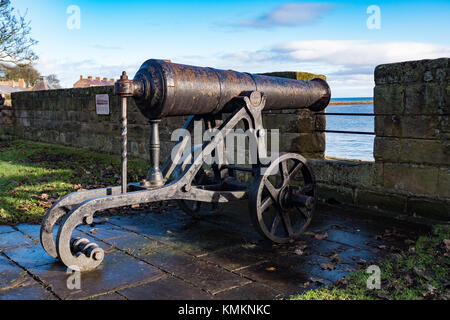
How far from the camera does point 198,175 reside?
5.23 meters

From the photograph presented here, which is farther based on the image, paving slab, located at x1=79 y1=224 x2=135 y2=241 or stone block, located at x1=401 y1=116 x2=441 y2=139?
stone block, located at x1=401 y1=116 x2=441 y2=139

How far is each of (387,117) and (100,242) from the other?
12.1ft

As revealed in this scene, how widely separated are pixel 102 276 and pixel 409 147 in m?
3.83

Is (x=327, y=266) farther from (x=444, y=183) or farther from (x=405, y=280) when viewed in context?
(x=444, y=183)

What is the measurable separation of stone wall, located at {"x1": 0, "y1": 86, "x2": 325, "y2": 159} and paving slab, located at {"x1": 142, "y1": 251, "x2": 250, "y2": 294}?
305 cm

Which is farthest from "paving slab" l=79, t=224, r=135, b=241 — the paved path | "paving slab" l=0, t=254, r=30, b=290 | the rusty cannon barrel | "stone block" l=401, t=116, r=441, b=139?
"stone block" l=401, t=116, r=441, b=139

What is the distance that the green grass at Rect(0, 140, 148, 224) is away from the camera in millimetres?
5703

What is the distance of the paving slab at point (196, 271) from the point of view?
3.36 m

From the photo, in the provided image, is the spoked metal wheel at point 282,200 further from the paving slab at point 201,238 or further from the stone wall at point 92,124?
the stone wall at point 92,124

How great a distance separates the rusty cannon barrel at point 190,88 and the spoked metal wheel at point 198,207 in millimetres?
972

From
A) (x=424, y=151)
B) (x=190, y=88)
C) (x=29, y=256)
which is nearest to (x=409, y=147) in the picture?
(x=424, y=151)

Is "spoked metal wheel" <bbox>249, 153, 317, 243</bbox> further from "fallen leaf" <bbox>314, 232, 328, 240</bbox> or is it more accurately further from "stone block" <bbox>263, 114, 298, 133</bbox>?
"stone block" <bbox>263, 114, 298, 133</bbox>

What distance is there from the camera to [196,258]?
13.0 ft
